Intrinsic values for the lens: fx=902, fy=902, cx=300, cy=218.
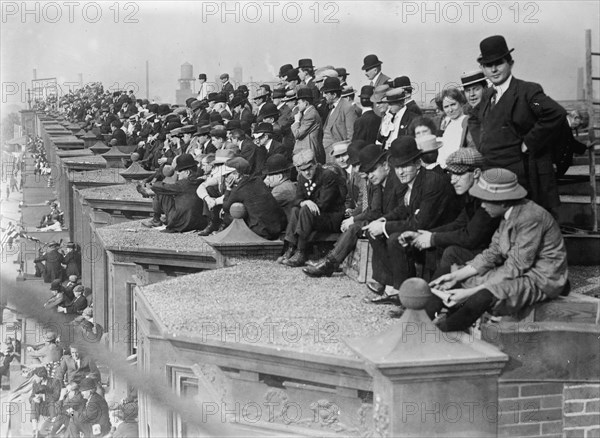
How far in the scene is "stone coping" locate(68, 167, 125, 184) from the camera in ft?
84.2

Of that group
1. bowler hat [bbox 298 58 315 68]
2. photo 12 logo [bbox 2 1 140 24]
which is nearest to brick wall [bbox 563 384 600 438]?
photo 12 logo [bbox 2 1 140 24]

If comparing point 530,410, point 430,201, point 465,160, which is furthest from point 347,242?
point 530,410

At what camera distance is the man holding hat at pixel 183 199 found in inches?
631

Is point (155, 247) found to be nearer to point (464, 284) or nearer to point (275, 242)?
point (275, 242)

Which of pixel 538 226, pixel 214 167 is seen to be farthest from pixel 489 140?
pixel 214 167

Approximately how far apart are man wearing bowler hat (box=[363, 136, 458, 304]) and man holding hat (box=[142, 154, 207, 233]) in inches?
296

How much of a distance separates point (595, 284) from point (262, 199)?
205 inches

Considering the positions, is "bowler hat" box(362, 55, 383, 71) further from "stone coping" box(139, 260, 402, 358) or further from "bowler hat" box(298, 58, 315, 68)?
"stone coping" box(139, 260, 402, 358)

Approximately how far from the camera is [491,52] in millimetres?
8203

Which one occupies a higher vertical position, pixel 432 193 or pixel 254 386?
pixel 432 193

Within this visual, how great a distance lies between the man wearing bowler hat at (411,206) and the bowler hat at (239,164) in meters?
4.53

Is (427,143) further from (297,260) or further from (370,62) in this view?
(370,62)

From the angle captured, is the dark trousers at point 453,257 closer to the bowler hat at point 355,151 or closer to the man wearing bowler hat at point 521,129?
the man wearing bowler hat at point 521,129

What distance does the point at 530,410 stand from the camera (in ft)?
23.6
